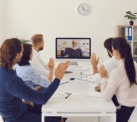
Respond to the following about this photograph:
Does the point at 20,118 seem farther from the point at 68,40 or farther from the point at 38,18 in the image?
the point at 38,18

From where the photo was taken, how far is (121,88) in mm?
1210

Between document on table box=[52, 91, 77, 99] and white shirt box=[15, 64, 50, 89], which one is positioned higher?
white shirt box=[15, 64, 50, 89]

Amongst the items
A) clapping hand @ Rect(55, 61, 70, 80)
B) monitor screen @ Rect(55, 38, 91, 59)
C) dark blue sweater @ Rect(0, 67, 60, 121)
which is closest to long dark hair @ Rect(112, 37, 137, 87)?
clapping hand @ Rect(55, 61, 70, 80)

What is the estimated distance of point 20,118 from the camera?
3.76 ft

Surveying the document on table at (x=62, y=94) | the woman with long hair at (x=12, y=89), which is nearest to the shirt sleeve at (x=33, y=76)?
the document on table at (x=62, y=94)

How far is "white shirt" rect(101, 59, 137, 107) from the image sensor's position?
3.90 ft

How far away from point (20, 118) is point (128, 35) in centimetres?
340

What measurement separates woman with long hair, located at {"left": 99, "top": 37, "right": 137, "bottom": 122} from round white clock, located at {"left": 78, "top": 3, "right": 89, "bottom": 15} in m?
3.08

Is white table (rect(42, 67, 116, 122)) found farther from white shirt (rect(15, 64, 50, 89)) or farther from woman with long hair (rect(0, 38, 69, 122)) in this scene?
white shirt (rect(15, 64, 50, 89))

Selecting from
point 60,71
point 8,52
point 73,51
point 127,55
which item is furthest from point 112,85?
point 73,51

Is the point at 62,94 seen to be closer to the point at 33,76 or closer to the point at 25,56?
the point at 33,76

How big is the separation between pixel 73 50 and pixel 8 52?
5.44ft

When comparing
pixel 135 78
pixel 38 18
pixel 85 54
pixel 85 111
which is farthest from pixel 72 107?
pixel 38 18

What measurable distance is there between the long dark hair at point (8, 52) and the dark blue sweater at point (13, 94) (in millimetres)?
39
